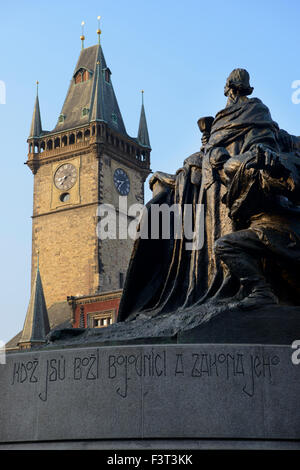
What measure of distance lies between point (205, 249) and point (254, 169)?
1.46 meters

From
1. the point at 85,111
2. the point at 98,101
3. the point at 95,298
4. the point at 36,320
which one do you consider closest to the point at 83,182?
the point at 85,111

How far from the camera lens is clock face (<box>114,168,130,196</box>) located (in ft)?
227

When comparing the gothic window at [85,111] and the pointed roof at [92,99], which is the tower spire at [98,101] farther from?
the gothic window at [85,111]

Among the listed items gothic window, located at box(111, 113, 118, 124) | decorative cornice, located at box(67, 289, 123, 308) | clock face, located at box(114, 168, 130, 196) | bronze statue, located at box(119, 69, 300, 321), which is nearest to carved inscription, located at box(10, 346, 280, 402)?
bronze statue, located at box(119, 69, 300, 321)

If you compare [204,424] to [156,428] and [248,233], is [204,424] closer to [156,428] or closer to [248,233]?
[156,428]

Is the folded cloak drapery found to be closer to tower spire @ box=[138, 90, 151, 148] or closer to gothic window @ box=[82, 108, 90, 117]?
gothic window @ box=[82, 108, 90, 117]

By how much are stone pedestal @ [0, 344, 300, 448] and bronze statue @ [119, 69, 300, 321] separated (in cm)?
80

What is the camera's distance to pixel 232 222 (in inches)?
324

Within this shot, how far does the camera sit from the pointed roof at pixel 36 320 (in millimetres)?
55781

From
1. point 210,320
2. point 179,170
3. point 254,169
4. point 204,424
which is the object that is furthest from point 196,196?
point 204,424

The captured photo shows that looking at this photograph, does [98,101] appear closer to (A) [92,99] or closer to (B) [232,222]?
(A) [92,99]

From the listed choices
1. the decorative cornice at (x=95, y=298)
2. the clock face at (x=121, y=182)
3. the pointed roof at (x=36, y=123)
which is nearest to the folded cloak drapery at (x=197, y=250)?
the decorative cornice at (x=95, y=298)

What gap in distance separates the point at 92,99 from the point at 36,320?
2255 centimetres

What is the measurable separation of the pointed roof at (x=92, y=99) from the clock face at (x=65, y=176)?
3878 millimetres
